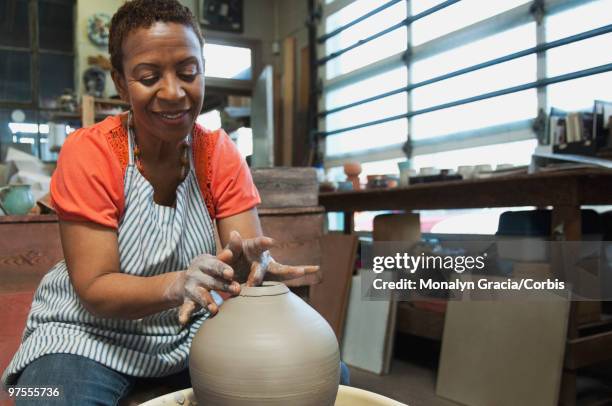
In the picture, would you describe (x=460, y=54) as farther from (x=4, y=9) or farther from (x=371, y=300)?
(x=4, y=9)

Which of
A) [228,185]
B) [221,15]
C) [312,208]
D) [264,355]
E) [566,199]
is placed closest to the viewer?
[264,355]

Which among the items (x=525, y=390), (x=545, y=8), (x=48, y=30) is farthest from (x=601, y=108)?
(x=48, y=30)

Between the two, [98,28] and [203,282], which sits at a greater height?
[98,28]

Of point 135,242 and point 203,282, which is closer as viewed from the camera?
point 203,282

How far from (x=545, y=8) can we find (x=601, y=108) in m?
1.02

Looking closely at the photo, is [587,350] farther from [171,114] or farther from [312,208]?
[171,114]

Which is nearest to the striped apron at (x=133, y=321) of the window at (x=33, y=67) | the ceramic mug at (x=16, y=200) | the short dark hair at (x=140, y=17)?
the short dark hair at (x=140, y=17)

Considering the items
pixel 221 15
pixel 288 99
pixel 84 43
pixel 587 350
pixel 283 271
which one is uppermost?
pixel 221 15

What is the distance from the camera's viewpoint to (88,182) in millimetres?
1132

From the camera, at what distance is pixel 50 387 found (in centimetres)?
105

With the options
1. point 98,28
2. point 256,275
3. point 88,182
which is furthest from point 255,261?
point 98,28

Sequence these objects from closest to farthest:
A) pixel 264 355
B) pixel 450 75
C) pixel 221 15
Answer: pixel 264 355 < pixel 450 75 < pixel 221 15

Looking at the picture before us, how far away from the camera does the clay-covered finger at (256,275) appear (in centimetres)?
113

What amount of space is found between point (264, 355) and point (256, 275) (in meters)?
0.23
